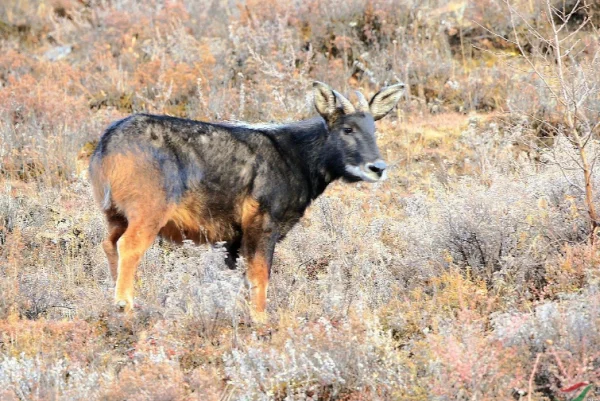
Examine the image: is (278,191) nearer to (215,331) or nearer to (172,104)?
(215,331)

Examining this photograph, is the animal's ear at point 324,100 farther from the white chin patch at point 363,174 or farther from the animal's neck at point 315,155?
the white chin patch at point 363,174

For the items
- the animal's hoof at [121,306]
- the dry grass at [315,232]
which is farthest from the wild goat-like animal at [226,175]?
the dry grass at [315,232]

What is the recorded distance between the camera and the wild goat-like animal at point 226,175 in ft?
22.5

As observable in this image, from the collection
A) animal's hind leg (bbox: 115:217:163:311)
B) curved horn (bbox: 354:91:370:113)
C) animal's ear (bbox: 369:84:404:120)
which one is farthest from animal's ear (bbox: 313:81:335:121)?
animal's hind leg (bbox: 115:217:163:311)

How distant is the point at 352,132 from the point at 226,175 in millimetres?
1238

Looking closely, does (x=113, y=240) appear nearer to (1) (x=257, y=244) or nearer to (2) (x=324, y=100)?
(1) (x=257, y=244)

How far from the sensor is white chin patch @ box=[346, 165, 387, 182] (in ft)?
24.7

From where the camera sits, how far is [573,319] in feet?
17.0

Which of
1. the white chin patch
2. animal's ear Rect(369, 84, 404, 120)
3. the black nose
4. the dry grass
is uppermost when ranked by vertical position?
animal's ear Rect(369, 84, 404, 120)

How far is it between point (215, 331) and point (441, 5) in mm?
10800

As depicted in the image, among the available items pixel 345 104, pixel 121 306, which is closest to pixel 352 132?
pixel 345 104

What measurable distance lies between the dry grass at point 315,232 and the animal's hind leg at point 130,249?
8.0 inches

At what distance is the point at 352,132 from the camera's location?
25.4ft

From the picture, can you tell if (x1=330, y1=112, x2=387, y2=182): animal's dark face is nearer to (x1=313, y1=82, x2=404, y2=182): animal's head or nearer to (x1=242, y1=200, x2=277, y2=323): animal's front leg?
(x1=313, y1=82, x2=404, y2=182): animal's head
